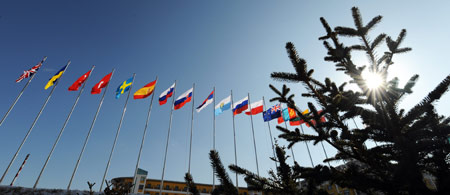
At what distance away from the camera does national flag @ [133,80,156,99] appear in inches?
843

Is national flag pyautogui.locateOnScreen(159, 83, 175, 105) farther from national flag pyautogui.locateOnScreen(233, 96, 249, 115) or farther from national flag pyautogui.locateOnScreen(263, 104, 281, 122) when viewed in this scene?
national flag pyautogui.locateOnScreen(263, 104, 281, 122)

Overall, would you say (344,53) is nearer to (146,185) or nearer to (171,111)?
(171,111)

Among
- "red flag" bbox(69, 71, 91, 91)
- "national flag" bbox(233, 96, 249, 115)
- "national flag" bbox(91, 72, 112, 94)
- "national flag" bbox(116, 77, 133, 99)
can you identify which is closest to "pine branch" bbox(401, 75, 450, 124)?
"national flag" bbox(233, 96, 249, 115)

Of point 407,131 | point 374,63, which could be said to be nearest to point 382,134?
point 407,131

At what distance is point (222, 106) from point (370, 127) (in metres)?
Result: 21.0

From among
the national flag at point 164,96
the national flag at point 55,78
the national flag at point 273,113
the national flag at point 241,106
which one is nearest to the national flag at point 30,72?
the national flag at point 55,78

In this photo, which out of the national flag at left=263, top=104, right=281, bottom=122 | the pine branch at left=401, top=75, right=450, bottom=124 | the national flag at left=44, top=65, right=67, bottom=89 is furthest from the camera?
the national flag at left=44, top=65, right=67, bottom=89

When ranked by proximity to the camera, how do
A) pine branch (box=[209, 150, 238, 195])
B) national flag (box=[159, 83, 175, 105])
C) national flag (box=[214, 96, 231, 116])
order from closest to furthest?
pine branch (box=[209, 150, 238, 195]) → national flag (box=[159, 83, 175, 105]) → national flag (box=[214, 96, 231, 116])

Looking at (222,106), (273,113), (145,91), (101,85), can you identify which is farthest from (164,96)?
(273,113)

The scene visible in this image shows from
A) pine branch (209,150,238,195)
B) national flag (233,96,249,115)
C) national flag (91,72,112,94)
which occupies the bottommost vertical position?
pine branch (209,150,238,195)

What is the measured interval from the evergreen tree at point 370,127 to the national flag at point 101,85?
23.4 meters

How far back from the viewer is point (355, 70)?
7.88 ft

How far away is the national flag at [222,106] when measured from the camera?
2286 centimetres

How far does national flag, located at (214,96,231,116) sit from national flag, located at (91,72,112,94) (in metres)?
12.7
